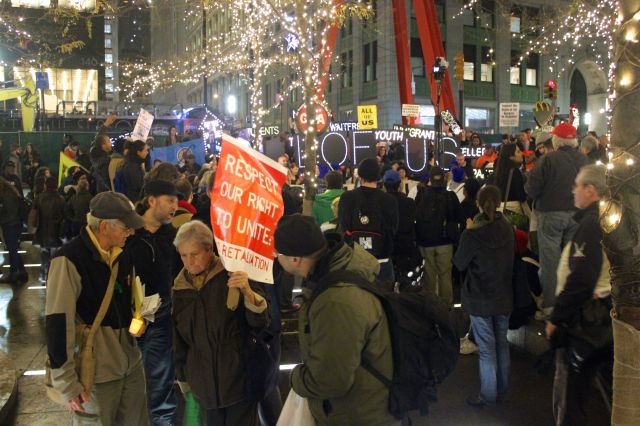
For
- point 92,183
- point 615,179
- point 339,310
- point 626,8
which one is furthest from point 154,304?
point 92,183

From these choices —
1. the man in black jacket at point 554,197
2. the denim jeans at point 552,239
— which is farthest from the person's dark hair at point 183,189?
the denim jeans at point 552,239

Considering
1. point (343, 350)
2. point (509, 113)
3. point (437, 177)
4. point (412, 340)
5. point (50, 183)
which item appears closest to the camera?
point (343, 350)

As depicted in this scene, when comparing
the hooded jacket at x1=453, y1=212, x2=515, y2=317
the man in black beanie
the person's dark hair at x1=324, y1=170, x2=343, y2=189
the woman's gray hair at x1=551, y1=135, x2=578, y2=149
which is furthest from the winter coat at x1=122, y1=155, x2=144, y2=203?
the woman's gray hair at x1=551, y1=135, x2=578, y2=149

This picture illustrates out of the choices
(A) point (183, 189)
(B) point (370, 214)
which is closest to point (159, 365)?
(A) point (183, 189)

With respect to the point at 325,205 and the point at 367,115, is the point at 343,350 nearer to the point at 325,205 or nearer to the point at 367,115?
the point at 325,205

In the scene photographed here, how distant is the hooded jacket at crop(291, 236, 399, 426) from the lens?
2.81m

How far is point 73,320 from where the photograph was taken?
3.56m

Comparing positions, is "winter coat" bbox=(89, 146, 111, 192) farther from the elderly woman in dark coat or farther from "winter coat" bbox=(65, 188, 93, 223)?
the elderly woman in dark coat

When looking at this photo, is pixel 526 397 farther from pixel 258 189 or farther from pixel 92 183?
pixel 92 183

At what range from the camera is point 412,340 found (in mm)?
2969

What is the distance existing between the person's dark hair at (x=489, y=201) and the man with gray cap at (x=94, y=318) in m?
2.98

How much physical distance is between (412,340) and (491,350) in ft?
8.89

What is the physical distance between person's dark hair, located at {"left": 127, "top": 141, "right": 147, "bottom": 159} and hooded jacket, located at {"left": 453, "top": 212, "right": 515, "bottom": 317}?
547 centimetres

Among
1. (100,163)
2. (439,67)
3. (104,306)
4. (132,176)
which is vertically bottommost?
(104,306)
